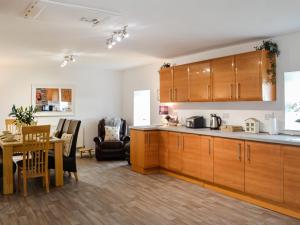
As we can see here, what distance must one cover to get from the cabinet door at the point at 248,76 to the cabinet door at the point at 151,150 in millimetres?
1937

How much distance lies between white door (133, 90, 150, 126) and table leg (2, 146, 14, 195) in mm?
3589

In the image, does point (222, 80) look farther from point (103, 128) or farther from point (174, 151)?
point (103, 128)

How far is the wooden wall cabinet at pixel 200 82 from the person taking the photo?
5047 mm

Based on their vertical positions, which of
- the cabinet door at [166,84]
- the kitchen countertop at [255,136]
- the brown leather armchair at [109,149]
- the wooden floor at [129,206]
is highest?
the cabinet door at [166,84]

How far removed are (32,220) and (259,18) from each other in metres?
3.71

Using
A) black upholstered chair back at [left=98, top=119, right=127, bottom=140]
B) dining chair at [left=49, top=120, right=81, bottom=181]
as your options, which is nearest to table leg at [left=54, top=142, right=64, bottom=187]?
dining chair at [left=49, top=120, right=81, bottom=181]

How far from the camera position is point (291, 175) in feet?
11.6

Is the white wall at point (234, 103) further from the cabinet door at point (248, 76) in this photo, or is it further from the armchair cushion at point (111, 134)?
the armchair cushion at point (111, 134)

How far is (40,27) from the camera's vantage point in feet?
12.2

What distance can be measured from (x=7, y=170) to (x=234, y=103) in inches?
155

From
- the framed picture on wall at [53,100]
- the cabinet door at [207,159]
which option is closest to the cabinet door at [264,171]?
the cabinet door at [207,159]

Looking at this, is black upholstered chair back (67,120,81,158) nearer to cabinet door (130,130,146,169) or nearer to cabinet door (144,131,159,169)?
cabinet door (130,130,146,169)

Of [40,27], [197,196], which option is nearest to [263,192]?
[197,196]

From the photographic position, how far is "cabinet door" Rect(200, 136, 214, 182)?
4.61 meters
